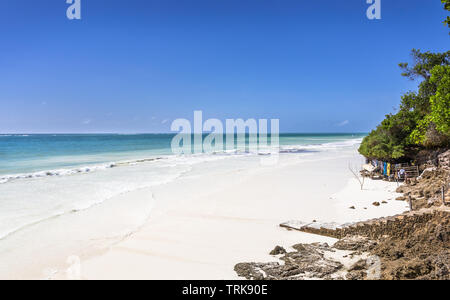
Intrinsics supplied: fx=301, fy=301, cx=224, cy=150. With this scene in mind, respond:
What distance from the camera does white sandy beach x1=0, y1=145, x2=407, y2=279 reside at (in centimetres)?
591

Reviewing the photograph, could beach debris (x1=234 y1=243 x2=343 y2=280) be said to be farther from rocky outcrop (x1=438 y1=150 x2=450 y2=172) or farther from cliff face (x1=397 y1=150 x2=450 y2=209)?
rocky outcrop (x1=438 y1=150 x2=450 y2=172)

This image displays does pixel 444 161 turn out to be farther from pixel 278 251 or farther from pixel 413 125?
pixel 278 251

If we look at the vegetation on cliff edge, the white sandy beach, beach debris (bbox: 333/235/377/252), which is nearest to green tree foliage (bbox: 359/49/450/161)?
the vegetation on cliff edge

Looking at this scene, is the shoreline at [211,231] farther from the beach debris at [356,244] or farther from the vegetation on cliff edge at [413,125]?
the vegetation on cliff edge at [413,125]

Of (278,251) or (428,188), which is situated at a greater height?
(428,188)

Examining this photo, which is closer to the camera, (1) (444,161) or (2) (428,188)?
(2) (428,188)

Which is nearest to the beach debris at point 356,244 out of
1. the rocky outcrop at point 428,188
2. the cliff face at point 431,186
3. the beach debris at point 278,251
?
the beach debris at point 278,251

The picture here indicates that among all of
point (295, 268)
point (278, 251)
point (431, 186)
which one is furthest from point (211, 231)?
point (431, 186)

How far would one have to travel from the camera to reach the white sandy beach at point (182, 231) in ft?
19.4

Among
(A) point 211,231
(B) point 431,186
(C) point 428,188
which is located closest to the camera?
(A) point 211,231

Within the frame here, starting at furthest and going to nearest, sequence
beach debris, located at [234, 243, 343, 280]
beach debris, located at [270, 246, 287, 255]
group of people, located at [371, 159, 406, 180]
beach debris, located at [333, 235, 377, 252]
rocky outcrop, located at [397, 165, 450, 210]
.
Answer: group of people, located at [371, 159, 406, 180]
rocky outcrop, located at [397, 165, 450, 210]
beach debris, located at [270, 246, 287, 255]
beach debris, located at [333, 235, 377, 252]
beach debris, located at [234, 243, 343, 280]

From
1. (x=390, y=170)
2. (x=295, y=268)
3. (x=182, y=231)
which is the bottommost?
(x=182, y=231)

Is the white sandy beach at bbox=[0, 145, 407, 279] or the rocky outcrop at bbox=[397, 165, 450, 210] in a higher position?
the rocky outcrop at bbox=[397, 165, 450, 210]

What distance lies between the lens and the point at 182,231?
8062 mm
